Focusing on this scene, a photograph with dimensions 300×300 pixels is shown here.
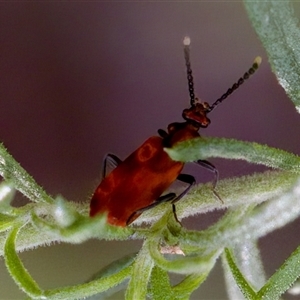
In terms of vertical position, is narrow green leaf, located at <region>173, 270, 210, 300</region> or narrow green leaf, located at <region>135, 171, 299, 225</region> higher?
narrow green leaf, located at <region>135, 171, 299, 225</region>

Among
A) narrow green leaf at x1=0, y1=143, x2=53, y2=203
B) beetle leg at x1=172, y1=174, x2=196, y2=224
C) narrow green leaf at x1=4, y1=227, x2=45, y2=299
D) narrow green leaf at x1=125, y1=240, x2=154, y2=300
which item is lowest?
narrow green leaf at x1=4, y1=227, x2=45, y2=299

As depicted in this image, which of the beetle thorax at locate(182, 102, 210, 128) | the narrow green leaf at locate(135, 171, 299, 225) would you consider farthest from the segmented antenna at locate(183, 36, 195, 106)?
the narrow green leaf at locate(135, 171, 299, 225)

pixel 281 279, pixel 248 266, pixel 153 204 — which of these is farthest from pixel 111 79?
pixel 281 279

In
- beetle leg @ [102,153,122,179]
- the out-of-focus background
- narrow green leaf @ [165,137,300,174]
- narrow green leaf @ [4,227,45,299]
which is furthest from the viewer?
the out-of-focus background

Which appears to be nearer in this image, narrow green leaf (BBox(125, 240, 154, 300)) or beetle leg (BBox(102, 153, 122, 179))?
narrow green leaf (BBox(125, 240, 154, 300))

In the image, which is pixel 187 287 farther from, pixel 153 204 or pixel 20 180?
pixel 20 180

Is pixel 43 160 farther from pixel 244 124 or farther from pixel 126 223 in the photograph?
pixel 126 223

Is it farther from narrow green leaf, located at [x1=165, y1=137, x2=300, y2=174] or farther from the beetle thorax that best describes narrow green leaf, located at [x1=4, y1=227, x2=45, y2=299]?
the beetle thorax
